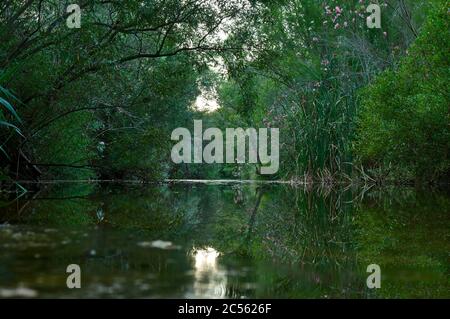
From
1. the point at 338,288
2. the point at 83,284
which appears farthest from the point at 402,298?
the point at 83,284

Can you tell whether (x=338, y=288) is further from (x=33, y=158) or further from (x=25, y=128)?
(x=33, y=158)

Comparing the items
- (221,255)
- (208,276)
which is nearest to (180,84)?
(221,255)

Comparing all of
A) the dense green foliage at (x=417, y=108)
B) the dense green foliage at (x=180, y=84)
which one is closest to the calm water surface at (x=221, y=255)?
the dense green foliage at (x=180, y=84)

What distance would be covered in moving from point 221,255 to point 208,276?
58 centimetres

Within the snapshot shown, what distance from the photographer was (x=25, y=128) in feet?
29.4

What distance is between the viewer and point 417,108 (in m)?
9.16

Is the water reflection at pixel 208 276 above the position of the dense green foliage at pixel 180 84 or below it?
below

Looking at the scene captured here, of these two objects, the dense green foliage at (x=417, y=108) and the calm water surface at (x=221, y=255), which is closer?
the calm water surface at (x=221, y=255)

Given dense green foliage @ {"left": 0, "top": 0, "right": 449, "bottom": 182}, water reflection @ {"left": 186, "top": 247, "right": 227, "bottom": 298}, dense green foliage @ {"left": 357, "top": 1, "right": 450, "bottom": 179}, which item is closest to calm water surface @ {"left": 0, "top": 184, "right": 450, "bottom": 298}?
water reflection @ {"left": 186, "top": 247, "right": 227, "bottom": 298}

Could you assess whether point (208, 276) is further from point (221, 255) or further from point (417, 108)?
point (417, 108)

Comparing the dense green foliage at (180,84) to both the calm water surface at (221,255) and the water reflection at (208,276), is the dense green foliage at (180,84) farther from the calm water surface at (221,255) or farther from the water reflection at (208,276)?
the water reflection at (208,276)

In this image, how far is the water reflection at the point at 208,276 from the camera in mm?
1611

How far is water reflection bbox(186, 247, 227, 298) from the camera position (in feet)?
5.29

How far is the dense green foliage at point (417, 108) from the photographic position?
8.33 meters
